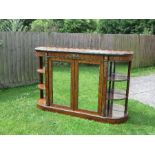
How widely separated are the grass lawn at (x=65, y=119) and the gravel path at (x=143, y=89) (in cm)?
89

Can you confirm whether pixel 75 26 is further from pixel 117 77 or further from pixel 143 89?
pixel 117 77

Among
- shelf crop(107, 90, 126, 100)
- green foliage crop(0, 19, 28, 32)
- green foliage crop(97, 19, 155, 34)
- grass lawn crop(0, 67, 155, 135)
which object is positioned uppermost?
green foliage crop(0, 19, 28, 32)

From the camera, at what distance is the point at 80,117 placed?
19.7ft

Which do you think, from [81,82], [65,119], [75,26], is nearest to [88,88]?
[81,82]

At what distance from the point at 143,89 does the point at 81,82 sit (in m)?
3.94

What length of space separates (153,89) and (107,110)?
4090 millimetres

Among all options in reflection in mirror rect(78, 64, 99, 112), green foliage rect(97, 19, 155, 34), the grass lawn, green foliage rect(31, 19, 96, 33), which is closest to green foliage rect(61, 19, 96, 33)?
green foliage rect(31, 19, 96, 33)

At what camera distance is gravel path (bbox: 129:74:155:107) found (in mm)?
7896

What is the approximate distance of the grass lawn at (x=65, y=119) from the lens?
5375 mm

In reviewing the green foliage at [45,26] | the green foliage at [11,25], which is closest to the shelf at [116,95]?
the green foliage at [11,25]

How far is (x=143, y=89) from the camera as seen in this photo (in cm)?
933

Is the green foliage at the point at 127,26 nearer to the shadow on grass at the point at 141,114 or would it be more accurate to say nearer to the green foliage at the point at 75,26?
the green foliage at the point at 75,26

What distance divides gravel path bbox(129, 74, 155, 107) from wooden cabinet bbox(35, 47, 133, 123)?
164 cm

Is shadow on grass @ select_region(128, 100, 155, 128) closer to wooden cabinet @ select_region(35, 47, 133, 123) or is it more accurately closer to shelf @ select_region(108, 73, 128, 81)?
wooden cabinet @ select_region(35, 47, 133, 123)
